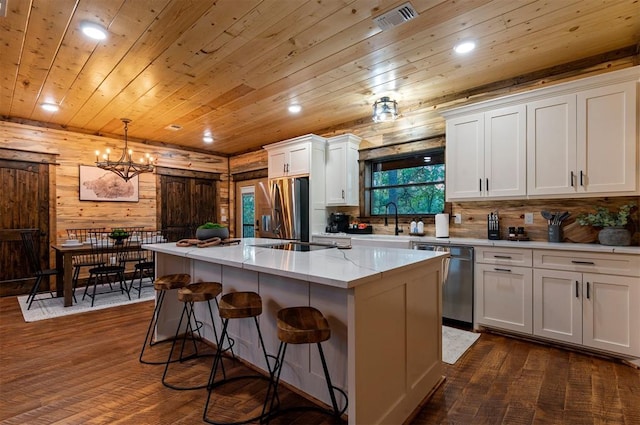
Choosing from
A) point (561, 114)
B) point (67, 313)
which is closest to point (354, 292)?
point (561, 114)

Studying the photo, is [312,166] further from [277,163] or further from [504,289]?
[504,289]

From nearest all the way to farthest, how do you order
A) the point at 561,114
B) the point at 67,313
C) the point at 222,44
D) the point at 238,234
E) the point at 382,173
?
the point at 222,44 < the point at 561,114 < the point at 67,313 < the point at 382,173 < the point at 238,234

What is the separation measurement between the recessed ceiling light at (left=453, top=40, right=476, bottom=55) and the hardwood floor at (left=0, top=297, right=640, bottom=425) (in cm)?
262

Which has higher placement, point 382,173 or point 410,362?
point 382,173

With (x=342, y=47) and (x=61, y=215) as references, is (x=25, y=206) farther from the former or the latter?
(x=342, y=47)

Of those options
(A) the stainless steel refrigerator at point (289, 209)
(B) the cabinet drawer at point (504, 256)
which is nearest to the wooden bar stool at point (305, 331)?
(B) the cabinet drawer at point (504, 256)

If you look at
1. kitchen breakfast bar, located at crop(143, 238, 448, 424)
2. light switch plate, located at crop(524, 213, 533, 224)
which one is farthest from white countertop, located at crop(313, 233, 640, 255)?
kitchen breakfast bar, located at crop(143, 238, 448, 424)

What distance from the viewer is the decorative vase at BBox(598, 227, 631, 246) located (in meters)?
2.64

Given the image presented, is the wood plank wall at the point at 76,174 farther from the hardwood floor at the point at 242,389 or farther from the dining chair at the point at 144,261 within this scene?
the hardwood floor at the point at 242,389

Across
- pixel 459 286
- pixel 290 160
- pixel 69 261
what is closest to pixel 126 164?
pixel 69 261

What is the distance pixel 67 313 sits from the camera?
382 cm

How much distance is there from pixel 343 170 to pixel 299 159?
2.34ft

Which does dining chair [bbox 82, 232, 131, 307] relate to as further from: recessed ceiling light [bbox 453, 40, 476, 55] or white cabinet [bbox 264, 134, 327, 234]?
recessed ceiling light [bbox 453, 40, 476, 55]

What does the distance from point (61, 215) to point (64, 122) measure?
1.41 m
